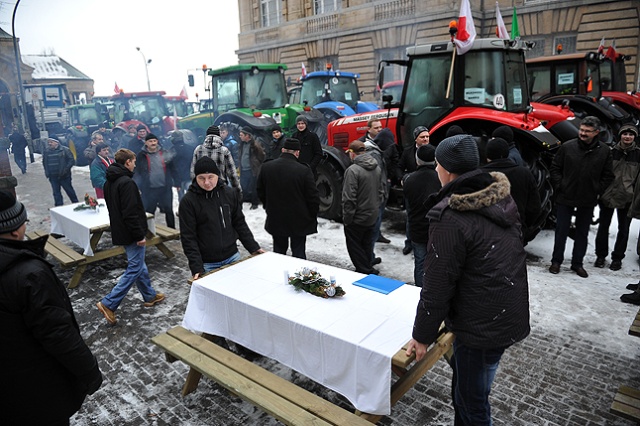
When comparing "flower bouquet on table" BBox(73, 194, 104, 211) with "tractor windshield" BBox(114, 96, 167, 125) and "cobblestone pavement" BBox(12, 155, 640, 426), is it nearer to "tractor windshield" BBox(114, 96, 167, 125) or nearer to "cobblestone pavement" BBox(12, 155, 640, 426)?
"cobblestone pavement" BBox(12, 155, 640, 426)

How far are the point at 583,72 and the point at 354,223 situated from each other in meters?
7.59

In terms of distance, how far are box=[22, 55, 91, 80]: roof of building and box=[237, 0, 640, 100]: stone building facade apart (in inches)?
1512

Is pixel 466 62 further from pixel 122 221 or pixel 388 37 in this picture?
pixel 388 37

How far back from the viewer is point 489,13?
18.4 m

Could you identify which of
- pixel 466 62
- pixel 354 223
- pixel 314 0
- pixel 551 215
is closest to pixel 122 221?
pixel 354 223

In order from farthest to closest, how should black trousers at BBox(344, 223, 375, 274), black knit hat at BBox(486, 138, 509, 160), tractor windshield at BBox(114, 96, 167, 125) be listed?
tractor windshield at BBox(114, 96, 167, 125), black trousers at BBox(344, 223, 375, 274), black knit hat at BBox(486, 138, 509, 160)

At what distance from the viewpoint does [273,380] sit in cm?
297

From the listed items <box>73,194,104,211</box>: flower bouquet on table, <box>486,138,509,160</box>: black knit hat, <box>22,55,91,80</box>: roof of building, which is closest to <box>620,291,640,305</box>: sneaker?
<box>486,138,509,160</box>: black knit hat

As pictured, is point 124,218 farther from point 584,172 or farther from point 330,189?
point 584,172

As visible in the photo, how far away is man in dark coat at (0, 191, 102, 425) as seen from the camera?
2.16 meters

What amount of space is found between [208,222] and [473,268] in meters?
2.56

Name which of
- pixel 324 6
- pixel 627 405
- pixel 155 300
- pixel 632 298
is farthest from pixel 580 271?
pixel 324 6

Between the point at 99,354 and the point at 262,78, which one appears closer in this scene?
the point at 99,354

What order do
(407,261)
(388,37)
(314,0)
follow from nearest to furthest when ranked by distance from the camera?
(407,261) → (388,37) → (314,0)
